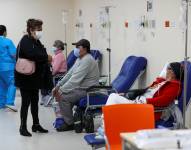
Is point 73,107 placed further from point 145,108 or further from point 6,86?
point 145,108

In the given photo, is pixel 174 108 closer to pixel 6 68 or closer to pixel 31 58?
pixel 31 58

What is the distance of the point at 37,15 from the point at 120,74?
416cm

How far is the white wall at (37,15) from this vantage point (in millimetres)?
9320

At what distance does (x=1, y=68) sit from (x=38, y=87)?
6.71 ft

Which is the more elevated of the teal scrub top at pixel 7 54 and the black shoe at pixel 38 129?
the teal scrub top at pixel 7 54

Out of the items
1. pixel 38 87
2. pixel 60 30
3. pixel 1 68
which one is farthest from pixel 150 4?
pixel 60 30

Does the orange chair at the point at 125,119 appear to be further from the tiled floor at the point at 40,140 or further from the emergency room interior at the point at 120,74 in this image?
the tiled floor at the point at 40,140

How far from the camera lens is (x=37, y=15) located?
9.54 metres

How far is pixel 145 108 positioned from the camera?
310 cm

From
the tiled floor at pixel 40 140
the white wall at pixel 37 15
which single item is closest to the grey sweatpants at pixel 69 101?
the tiled floor at pixel 40 140

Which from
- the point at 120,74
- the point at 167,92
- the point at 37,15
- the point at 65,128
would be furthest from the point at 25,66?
the point at 37,15

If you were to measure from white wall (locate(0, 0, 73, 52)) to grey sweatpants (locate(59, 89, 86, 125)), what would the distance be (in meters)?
4.39

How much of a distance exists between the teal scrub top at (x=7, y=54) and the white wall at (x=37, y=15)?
259cm

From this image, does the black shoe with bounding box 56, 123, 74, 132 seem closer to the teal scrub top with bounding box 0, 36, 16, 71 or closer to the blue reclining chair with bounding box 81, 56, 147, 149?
the blue reclining chair with bounding box 81, 56, 147, 149
